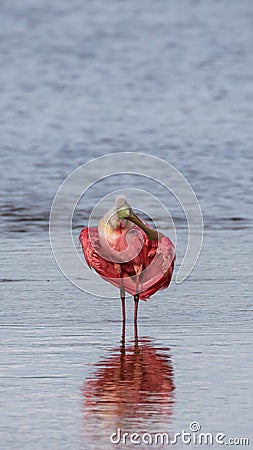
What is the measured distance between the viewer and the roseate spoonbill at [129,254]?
25.9 feet

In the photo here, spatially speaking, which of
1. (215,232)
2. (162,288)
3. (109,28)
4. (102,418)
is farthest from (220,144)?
(109,28)

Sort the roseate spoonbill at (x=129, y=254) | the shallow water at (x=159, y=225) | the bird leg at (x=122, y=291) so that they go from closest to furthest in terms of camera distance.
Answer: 1. the shallow water at (x=159, y=225)
2. the bird leg at (x=122, y=291)
3. the roseate spoonbill at (x=129, y=254)

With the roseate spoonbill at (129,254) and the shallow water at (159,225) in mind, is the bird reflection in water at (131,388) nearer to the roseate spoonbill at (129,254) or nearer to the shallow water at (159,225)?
the shallow water at (159,225)

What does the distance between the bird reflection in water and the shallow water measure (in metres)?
0.01

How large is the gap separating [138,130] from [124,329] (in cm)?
951

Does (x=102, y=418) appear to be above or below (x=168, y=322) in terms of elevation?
below

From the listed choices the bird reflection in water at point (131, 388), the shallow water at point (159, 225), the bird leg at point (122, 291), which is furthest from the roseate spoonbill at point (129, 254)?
the bird reflection in water at point (131, 388)

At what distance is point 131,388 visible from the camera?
251 inches

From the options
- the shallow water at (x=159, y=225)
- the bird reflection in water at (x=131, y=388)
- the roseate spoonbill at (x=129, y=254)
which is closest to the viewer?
the bird reflection in water at (x=131, y=388)

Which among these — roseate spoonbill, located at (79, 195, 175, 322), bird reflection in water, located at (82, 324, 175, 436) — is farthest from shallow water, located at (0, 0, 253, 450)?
roseate spoonbill, located at (79, 195, 175, 322)

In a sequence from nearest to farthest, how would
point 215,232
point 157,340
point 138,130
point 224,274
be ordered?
point 157,340 → point 224,274 → point 215,232 → point 138,130

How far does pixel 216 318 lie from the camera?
778cm

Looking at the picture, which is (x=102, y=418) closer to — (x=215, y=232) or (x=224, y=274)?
(x=224, y=274)

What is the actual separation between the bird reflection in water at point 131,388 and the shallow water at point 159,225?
0.01 meters
